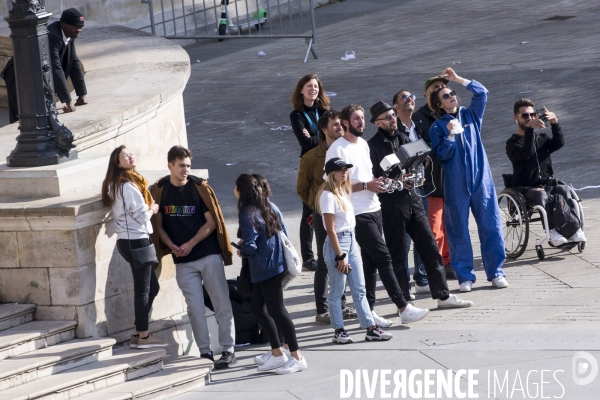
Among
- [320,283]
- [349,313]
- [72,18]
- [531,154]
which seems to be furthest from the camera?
[531,154]

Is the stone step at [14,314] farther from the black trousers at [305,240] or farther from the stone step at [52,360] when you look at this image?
the black trousers at [305,240]

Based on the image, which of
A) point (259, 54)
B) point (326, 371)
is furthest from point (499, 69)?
point (326, 371)

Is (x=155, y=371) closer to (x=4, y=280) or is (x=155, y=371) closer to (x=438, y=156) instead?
(x=4, y=280)

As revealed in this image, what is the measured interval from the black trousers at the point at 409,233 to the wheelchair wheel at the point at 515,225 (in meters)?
1.37

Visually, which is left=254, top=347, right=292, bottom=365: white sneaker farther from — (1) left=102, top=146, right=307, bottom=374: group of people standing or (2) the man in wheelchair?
(2) the man in wheelchair

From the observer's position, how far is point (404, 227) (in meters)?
8.46

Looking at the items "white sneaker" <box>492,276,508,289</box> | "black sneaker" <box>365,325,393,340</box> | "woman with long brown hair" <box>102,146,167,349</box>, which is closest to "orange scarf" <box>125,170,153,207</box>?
"woman with long brown hair" <box>102,146,167,349</box>

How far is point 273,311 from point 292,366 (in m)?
0.40

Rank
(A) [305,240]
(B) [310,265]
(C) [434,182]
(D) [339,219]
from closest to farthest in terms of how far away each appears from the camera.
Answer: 1. (D) [339,219]
2. (C) [434,182]
3. (A) [305,240]
4. (B) [310,265]

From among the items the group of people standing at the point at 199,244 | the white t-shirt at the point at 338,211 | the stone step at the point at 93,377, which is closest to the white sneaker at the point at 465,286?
the white t-shirt at the point at 338,211

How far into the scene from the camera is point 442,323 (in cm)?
828

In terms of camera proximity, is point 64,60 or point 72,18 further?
point 64,60

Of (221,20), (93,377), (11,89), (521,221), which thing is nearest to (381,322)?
(521,221)

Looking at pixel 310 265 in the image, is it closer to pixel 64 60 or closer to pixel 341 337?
pixel 341 337
